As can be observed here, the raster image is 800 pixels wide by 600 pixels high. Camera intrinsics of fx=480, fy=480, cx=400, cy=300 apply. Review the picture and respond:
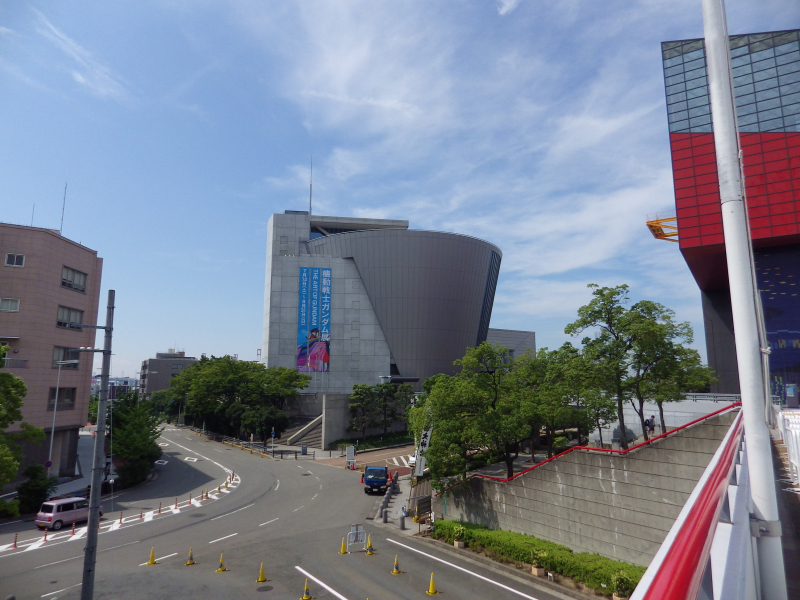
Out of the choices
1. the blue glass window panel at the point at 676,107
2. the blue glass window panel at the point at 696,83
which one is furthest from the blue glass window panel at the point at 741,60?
the blue glass window panel at the point at 676,107

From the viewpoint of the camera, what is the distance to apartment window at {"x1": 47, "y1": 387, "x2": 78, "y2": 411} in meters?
38.6

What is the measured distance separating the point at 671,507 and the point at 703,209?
47239 mm

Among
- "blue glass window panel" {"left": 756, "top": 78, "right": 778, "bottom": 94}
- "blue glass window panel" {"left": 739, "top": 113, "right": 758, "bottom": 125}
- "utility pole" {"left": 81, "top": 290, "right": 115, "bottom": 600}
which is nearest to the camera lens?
"utility pole" {"left": 81, "top": 290, "right": 115, "bottom": 600}

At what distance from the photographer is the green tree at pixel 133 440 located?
126 ft

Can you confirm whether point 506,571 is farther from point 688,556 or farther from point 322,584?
point 688,556

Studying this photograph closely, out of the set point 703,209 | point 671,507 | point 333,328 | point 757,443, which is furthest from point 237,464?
point 703,209

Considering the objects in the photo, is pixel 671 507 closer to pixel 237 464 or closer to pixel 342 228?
pixel 237 464

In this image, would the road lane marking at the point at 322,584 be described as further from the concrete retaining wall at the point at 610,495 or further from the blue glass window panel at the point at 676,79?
the blue glass window panel at the point at 676,79

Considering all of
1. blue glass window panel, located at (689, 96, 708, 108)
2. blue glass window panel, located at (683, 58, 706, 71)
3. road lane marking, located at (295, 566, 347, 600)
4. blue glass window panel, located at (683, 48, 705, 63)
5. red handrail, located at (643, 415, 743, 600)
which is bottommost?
road lane marking, located at (295, 566, 347, 600)

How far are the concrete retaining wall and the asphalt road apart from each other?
3.98m

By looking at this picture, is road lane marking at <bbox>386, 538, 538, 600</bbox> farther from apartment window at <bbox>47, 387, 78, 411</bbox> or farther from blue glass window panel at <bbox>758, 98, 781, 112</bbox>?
blue glass window panel at <bbox>758, 98, 781, 112</bbox>

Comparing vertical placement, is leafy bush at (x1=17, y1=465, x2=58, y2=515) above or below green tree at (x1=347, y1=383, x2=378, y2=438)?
below

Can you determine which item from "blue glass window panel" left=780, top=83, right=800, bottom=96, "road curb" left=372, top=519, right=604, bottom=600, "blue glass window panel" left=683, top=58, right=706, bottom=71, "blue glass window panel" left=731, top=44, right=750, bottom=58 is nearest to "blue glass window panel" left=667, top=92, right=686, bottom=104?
"blue glass window panel" left=683, top=58, right=706, bottom=71

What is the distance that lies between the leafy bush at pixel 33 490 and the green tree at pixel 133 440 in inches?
225
